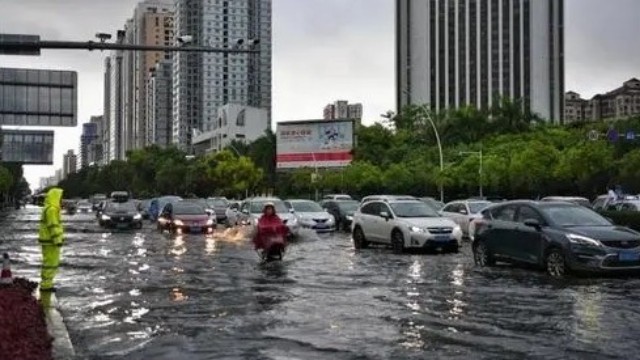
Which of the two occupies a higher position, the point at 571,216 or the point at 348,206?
the point at 571,216

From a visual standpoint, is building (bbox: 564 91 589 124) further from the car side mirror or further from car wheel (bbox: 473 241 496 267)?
the car side mirror

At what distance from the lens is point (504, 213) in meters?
19.1

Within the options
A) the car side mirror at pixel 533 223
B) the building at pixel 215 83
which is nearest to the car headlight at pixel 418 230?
the car side mirror at pixel 533 223

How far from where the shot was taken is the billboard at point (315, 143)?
8900 cm

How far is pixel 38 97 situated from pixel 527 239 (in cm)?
2120

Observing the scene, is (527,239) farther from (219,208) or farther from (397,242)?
(219,208)

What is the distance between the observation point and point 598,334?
9984 millimetres

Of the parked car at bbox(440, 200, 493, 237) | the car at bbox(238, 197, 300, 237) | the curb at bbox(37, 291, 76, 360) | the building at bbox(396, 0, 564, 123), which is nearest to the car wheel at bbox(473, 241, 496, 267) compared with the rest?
the curb at bbox(37, 291, 76, 360)

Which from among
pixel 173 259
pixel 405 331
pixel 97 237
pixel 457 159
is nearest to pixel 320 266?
pixel 173 259

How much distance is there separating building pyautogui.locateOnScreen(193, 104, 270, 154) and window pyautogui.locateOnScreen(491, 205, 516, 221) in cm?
12312

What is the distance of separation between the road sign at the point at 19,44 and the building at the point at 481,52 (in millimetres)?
85134

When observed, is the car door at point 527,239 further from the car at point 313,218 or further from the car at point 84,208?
the car at point 84,208

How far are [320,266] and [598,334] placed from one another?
10649mm

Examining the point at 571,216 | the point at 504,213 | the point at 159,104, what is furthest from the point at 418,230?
the point at 159,104
